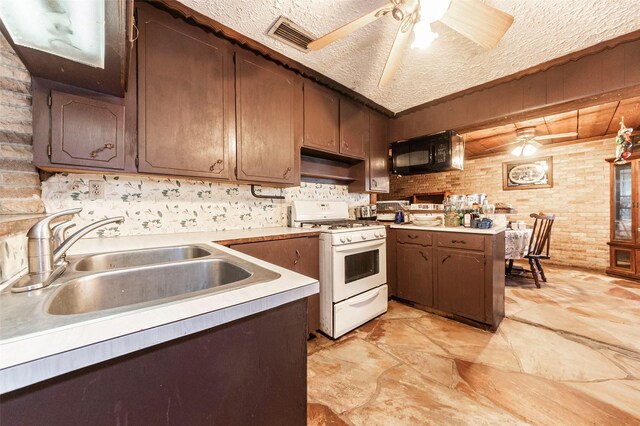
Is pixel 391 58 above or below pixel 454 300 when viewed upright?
above

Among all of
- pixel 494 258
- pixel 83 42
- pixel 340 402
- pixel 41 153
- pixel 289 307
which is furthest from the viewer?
pixel 494 258

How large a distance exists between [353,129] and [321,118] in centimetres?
50

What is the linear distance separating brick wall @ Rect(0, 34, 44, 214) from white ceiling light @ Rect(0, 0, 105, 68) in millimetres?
453

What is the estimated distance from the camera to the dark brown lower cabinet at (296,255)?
1.70 metres

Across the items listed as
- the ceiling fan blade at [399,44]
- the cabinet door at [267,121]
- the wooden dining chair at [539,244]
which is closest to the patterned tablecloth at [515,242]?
the wooden dining chair at [539,244]

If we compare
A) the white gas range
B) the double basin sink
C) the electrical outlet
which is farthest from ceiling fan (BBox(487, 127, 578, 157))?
the electrical outlet

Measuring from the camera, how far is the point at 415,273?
2637mm

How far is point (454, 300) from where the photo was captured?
235cm

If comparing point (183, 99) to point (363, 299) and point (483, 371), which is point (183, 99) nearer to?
point (363, 299)

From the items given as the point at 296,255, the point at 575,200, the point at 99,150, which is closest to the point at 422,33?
the point at 296,255

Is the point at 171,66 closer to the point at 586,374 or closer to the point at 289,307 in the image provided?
the point at 289,307

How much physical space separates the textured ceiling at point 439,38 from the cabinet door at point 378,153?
0.57 metres

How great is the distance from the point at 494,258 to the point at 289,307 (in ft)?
7.33

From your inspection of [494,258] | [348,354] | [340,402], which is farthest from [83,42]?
[494,258]
